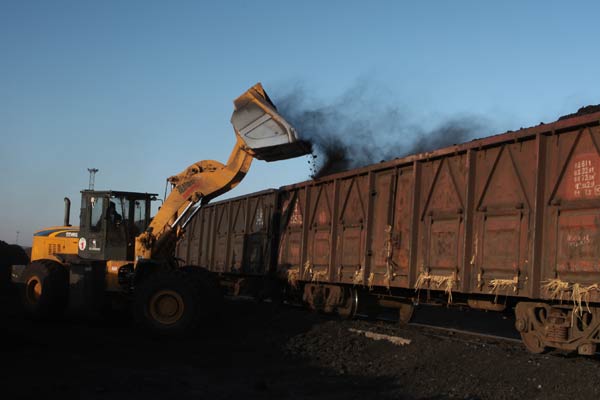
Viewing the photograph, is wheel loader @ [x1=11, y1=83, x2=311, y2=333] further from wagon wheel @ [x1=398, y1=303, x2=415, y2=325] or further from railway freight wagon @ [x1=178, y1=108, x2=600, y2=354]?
wagon wheel @ [x1=398, y1=303, x2=415, y2=325]

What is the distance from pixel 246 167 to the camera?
1291 centimetres

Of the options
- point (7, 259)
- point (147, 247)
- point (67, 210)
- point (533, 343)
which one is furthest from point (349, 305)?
point (7, 259)

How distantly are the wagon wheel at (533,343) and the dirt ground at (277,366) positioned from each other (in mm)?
195

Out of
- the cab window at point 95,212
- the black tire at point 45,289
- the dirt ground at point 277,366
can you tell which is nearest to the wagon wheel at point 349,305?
the dirt ground at point 277,366

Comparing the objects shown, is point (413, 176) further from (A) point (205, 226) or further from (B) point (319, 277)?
(A) point (205, 226)

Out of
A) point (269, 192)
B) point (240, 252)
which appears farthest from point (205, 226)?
point (269, 192)

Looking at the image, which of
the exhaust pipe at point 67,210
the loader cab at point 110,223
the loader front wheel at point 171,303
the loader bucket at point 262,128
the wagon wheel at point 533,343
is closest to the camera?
the wagon wheel at point 533,343

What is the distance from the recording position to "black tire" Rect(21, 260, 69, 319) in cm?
1359

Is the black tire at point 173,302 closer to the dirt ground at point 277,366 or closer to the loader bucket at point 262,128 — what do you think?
the dirt ground at point 277,366

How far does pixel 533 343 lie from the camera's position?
9391mm

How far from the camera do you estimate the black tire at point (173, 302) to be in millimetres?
11617

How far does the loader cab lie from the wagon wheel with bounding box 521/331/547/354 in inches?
342

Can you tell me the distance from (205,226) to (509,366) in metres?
16.7

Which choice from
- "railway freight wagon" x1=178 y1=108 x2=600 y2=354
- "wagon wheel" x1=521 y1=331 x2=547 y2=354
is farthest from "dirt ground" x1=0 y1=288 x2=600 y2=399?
"railway freight wagon" x1=178 y1=108 x2=600 y2=354
